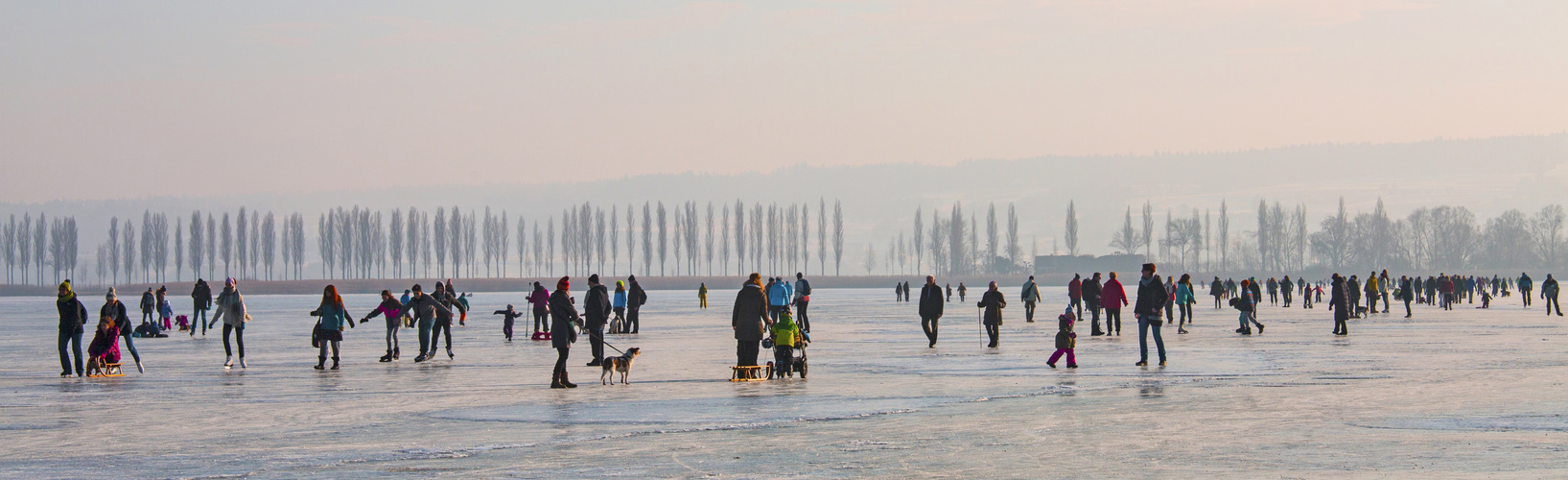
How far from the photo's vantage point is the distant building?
16825 centimetres

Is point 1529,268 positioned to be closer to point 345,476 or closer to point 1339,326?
point 1339,326

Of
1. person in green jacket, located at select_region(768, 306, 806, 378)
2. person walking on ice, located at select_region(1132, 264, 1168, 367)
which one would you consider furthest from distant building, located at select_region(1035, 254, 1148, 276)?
person in green jacket, located at select_region(768, 306, 806, 378)

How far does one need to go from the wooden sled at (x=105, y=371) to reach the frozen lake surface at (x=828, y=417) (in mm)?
821

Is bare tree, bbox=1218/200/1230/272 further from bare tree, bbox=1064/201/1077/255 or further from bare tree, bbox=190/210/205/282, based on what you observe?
bare tree, bbox=190/210/205/282

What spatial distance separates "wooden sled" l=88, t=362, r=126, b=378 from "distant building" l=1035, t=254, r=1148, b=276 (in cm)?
15340

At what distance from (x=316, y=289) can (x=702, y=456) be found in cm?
13584

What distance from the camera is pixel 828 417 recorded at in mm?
12797

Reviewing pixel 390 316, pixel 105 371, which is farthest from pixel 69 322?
pixel 390 316

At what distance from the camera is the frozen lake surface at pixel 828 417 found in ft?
31.5

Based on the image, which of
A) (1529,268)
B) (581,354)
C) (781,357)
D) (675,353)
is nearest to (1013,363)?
(781,357)

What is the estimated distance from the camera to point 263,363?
69.8ft

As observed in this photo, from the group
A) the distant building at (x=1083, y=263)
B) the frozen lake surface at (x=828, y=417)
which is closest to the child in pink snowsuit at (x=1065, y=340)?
the frozen lake surface at (x=828, y=417)

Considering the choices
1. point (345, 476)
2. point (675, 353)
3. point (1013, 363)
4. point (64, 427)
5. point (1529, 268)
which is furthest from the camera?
point (1529, 268)

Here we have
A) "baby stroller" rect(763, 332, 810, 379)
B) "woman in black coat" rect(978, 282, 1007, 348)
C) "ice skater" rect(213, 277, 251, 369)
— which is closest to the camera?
"baby stroller" rect(763, 332, 810, 379)
